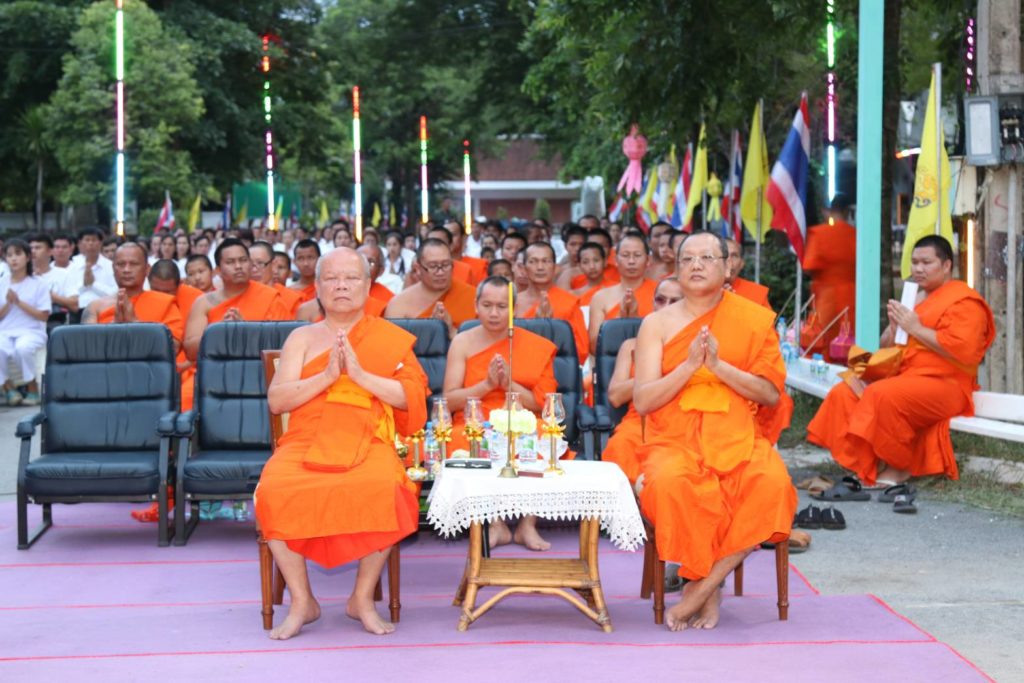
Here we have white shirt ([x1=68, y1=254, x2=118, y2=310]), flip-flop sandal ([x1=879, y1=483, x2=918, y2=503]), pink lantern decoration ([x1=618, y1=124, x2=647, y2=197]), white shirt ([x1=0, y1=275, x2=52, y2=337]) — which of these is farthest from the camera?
pink lantern decoration ([x1=618, y1=124, x2=647, y2=197])

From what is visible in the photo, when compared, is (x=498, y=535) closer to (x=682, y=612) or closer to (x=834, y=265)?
(x=682, y=612)

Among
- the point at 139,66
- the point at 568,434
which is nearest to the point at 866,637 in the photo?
the point at 568,434

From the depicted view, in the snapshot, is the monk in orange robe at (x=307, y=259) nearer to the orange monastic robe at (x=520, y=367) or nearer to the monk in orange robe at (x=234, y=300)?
the monk in orange robe at (x=234, y=300)

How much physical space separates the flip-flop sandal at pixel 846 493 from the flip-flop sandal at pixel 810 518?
79 centimetres

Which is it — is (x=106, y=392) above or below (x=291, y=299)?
below

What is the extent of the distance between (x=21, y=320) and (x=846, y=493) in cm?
883

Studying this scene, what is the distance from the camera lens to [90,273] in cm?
1712

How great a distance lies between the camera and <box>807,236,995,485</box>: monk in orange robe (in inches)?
380

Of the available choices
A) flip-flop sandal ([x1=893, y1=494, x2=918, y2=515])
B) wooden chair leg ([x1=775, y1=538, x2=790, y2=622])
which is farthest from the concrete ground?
wooden chair leg ([x1=775, y1=538, x2=790, y2=622])

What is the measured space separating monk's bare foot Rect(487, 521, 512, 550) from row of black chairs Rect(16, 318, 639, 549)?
2.00 feet

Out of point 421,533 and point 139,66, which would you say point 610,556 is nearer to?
point 421,533

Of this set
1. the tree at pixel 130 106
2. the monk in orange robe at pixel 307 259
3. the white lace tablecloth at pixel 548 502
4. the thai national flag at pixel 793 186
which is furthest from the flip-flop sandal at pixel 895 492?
the tree at pixel 130 106

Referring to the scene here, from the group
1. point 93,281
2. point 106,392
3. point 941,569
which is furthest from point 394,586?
point 93,281

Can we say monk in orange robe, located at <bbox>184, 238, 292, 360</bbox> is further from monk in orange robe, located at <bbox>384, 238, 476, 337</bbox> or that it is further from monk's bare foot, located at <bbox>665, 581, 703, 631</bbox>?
monk's bare foot, located at <bbox>665, 581, 703, 631</bbox>
